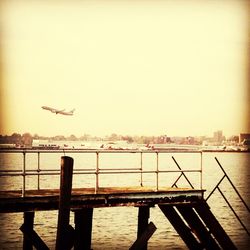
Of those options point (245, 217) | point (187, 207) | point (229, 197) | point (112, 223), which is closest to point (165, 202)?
point (187, 207)

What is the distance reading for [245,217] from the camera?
50906 mm

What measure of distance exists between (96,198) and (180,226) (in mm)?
3606

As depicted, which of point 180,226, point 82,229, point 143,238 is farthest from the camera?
point 180,226

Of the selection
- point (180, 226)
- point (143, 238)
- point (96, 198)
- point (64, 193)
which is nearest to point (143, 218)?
point (143, 238)

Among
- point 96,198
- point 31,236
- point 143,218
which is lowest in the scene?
point 31,236

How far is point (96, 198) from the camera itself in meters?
15.3

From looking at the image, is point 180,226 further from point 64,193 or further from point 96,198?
point 64,193

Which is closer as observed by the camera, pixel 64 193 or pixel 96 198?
pixel 64 193

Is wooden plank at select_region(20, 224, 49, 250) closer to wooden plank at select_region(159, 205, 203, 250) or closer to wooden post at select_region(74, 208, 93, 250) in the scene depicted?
wooden post at select_region(74, 208, 93, 250)

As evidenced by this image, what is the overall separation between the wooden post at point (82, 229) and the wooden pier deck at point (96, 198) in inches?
17.0

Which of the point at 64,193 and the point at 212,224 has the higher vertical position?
the point at 64,193

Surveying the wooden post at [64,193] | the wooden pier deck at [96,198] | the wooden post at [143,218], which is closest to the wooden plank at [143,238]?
the wooden pier deck at [96,198]

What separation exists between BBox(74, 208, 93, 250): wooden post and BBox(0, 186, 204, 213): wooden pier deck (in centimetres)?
43

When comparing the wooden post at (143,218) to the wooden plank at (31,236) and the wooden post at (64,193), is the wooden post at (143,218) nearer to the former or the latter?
the wooden plank at (31,236)
